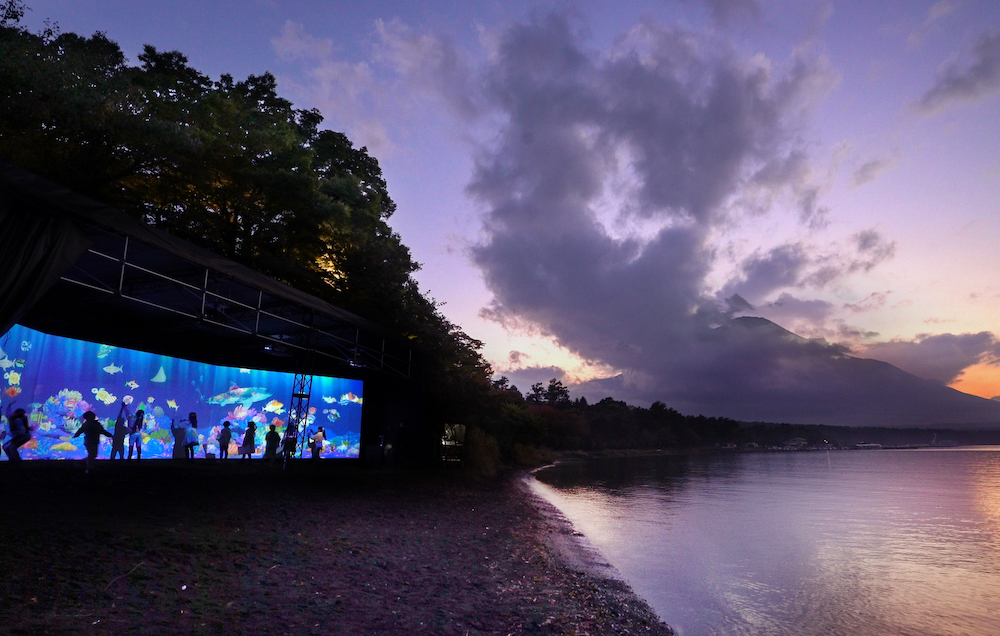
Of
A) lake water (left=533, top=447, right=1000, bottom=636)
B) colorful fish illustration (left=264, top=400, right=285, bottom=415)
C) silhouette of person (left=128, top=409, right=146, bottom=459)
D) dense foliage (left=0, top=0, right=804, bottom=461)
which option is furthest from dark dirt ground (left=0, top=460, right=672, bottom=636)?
dense foliage (left=0, top=0, right=804, bottom=461)

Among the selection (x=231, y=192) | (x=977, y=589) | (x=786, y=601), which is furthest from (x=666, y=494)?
(x=231, y=192)

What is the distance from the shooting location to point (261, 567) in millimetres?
6266

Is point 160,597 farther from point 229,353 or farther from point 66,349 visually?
point 229,353

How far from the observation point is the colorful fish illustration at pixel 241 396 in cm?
1728

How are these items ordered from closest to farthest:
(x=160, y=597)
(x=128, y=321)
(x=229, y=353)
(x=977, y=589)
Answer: (x=160, y=597), (x=977, y=589), (x=128, y=321), (x=229, y=353)

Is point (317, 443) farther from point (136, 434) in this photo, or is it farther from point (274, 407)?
point (136, 434)

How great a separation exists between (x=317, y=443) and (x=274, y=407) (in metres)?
1.93

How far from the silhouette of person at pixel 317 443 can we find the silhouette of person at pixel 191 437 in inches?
141

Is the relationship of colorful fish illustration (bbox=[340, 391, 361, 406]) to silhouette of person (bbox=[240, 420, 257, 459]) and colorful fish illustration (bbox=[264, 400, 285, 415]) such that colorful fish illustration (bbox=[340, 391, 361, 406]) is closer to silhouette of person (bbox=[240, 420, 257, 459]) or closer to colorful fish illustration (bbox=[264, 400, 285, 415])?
colorful fish illustration (bbox=[264, 400, 285, 415])

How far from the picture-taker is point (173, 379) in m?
16.0

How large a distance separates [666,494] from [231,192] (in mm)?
22622

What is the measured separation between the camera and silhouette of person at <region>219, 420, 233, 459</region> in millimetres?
16992

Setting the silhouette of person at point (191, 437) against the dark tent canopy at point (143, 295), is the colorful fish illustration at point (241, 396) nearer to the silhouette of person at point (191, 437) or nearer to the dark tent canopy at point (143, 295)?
the silhouette of person at point (191, 437)

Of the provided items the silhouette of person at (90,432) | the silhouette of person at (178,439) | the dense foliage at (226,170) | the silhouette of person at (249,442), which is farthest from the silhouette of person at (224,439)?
the dense foliage at (226,170)
